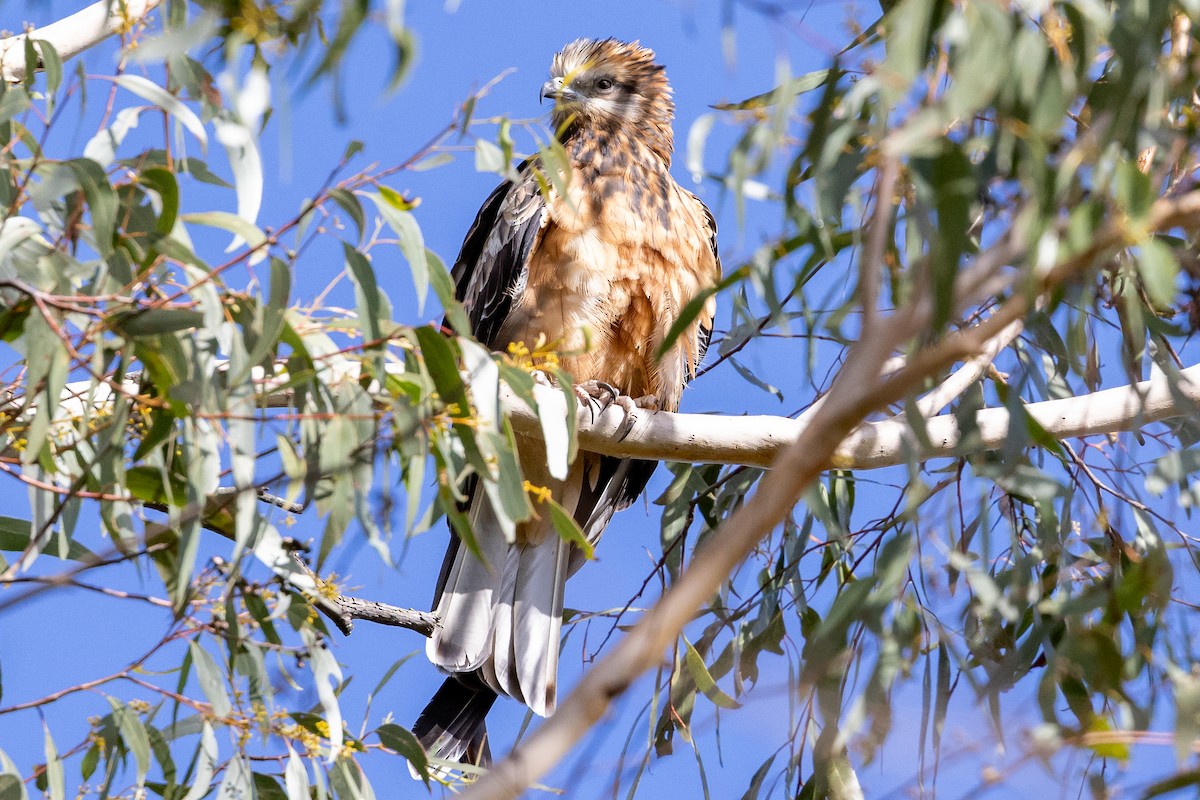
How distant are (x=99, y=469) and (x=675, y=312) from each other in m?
1.85

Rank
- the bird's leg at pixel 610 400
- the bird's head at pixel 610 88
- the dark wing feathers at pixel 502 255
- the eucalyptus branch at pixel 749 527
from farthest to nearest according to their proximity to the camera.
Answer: the bird's head at pixel 610 88
the dark wing feathers at pixel 502 255
the bird's leg at pixel 610 400
the eucalyptus branch at pixel 749 527

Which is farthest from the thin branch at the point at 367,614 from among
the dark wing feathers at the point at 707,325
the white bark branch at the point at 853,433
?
the dark wing feathers at the point at 707,325

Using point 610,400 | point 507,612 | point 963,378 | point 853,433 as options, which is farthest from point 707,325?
point 853,433

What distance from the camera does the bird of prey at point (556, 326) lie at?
135 inches

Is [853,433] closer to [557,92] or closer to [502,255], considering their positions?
[502,255]

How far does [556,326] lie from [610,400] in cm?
37

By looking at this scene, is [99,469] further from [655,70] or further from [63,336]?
[655,70]

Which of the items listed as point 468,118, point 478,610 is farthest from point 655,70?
point 468,118

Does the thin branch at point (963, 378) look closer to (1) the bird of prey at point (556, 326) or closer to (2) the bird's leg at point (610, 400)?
(2) the bird's leg at point (610, 400)

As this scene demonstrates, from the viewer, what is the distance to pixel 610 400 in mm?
3262

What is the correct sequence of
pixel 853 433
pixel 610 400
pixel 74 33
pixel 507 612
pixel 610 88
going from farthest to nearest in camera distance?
pixel 610 88 < pixel 507 612 < pixel 610 400 < pixel 74 33 < pixel 853 433

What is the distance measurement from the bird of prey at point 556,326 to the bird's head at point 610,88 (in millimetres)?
231

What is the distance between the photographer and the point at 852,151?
1.88 meters

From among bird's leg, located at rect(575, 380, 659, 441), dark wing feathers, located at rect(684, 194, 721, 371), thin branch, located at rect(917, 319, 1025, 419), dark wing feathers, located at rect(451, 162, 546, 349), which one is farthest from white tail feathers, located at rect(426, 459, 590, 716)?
thin branch, located at rect(917, 319, 1025, 419)
